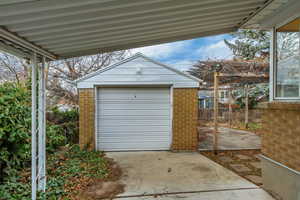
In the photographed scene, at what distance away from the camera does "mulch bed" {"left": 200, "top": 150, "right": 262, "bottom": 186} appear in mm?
3857

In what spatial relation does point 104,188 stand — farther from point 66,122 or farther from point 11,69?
point 11,69

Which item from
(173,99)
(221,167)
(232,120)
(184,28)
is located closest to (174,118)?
(173,99)

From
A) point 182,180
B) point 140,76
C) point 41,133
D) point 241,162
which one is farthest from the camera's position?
point 140,76

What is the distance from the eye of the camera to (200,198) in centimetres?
290

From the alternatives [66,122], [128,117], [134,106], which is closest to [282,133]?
[134,106]

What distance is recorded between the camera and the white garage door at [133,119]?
235 inches

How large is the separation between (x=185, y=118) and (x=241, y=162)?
6.68ft

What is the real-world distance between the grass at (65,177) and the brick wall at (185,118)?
7.94ft

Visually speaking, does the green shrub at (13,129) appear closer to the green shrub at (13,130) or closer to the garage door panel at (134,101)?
the green shrub at (13,130)

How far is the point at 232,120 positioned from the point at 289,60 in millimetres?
9472

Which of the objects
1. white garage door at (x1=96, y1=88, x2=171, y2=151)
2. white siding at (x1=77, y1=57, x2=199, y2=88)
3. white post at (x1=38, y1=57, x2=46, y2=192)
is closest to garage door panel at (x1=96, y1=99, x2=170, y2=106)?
white garage door at (x1=96, y1=88, x2=171, y2=151)

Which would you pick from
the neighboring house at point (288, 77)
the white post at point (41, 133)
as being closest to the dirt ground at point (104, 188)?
the white post at point (41, 133)

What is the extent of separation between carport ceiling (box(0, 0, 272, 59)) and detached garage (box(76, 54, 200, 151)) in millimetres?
2660

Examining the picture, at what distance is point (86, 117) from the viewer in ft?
19.0
